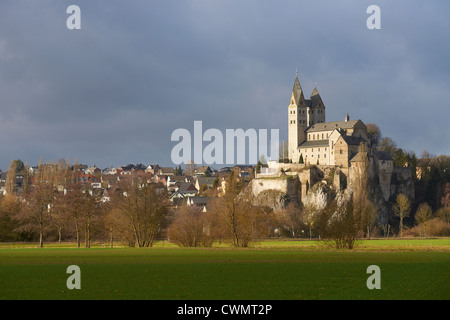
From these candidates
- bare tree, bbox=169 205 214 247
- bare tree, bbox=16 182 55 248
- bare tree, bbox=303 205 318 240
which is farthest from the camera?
bare tree, bbox=303 205 318 240

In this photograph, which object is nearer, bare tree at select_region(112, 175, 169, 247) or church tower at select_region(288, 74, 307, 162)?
bare tree at select_region(112, 175, 169, 247)

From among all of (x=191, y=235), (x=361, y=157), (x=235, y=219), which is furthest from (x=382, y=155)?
(x=191, y=235)

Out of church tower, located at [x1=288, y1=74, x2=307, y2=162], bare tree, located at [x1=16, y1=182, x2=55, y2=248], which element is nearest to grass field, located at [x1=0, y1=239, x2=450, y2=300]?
bare tree, located at [x1=16, y1=182, x2=55, y2=248]

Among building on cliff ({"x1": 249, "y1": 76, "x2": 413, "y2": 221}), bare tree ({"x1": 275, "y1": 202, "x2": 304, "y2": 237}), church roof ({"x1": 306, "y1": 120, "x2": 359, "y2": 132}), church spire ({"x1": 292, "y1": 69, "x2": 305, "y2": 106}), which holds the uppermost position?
church spire ({"x1": 292, "y1": 69, "x2": 305, "y2": 106})

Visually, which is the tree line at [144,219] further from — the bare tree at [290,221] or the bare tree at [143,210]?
the bare tree at [290,221]

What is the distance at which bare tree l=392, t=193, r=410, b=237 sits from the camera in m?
128

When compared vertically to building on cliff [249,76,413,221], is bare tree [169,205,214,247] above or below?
below

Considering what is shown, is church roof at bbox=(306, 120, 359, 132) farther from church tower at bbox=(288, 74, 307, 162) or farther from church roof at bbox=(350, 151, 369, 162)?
church roof at bbox=(350, 151, 369, 162)

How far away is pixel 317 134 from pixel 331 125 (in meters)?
3.84

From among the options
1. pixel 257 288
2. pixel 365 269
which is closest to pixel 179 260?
pixel 365 269

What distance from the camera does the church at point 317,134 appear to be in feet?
433

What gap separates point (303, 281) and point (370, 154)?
339ft

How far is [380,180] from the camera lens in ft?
429

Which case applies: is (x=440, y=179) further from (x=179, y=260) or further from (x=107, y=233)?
(x=179, y=260)
